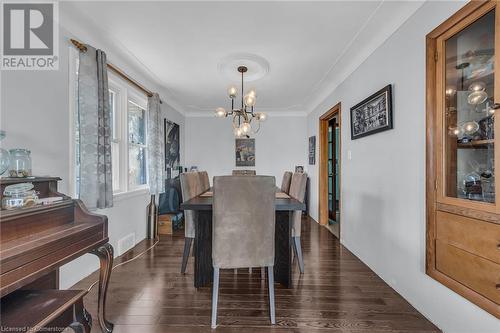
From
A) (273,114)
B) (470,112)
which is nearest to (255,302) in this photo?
(470,112)

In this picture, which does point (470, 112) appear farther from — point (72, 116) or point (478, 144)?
point (72, 116)

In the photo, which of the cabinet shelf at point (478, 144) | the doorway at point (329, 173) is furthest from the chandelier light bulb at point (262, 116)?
the cabinet shelf at point (478, 144)

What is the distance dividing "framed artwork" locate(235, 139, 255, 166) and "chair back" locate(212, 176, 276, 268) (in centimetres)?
425

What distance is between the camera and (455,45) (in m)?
1.63

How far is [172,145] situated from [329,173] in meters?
3.24

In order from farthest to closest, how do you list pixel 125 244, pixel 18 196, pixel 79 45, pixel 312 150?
pixel 312 150
pixel 125 244
pixel 79 45
pixel 18 196

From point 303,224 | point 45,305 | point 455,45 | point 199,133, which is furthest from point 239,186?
point 199,133

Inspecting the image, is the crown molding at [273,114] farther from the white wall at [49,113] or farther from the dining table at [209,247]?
the dining table at [209,247]

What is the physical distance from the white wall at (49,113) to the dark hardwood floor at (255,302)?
633 millimetres

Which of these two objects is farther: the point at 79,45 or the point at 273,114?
the point at 273,114

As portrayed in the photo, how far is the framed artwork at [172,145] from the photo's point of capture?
4.75m

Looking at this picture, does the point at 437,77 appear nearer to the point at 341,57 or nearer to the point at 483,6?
the point at 483,6

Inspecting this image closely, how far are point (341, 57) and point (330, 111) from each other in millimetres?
1211

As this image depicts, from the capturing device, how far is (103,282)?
5.49 ft
